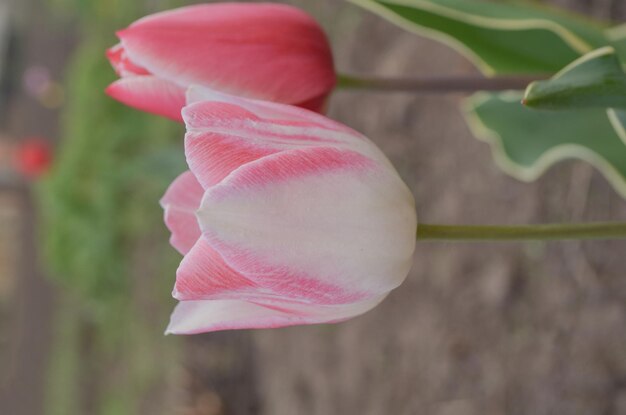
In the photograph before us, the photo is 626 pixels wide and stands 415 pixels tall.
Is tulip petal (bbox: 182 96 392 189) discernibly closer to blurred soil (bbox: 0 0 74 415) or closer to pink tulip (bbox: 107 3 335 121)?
pink tulip (bbox: 107 3 335 121)

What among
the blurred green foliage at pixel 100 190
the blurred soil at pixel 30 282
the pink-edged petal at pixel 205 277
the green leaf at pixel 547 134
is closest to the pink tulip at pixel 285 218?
the pink-edged petal at pixel 205 277

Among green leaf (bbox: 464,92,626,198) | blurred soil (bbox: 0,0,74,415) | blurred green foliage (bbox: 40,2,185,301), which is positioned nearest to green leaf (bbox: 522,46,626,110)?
green leaf (bbox: 464,92,626,198)

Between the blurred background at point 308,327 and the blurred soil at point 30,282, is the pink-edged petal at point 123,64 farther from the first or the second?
the blurred soil at point 30,282

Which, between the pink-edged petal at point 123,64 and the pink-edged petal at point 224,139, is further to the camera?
the pink-edged petal at point 123,64

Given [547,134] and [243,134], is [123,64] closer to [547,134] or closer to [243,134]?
[243,134]

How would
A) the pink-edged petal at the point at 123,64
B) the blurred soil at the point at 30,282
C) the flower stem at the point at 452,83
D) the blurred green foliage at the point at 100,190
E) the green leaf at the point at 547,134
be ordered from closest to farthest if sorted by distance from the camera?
the pink-edged petal at the point at 123,64 → the flower stem at the point at 452,83 → the green leaf at the point at 547,134 → the blurred green foliage at the point at 100,190 → the blurred soil at the point at 30,282

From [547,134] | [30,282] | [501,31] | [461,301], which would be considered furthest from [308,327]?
[30,282]
